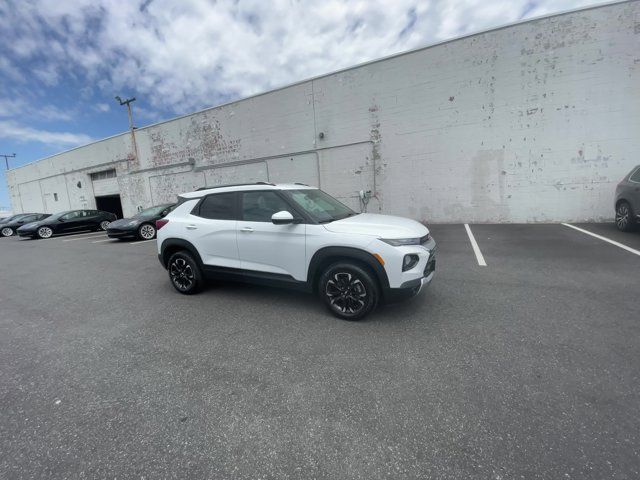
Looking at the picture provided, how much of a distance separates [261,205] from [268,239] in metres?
0.51

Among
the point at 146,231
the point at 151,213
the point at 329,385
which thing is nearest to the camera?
the point at 329,385

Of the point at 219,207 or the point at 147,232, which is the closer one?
the point at 219,207

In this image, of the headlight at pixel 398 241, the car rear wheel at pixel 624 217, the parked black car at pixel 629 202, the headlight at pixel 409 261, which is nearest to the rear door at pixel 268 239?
the headlight at pixel 398 241

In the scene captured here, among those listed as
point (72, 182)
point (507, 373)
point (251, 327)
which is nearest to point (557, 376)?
point (507, 373)

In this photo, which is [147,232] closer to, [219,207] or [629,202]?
[219,207]

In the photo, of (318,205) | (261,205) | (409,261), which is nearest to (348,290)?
(409,261)

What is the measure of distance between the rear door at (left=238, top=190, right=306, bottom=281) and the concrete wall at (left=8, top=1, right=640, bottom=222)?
8.36 meters

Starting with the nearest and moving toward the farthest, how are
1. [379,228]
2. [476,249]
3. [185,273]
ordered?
[379,228] → [185,273] → [476,249]

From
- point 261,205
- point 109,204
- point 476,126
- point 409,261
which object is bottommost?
point 409,261

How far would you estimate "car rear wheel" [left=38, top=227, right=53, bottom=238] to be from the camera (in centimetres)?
1463

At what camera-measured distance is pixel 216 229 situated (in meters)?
4.18

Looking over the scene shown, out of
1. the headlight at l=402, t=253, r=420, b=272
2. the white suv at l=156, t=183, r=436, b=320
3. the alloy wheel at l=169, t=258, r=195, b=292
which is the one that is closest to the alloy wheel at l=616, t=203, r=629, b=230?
the white suv at l=156, t=183, r=436, b=320

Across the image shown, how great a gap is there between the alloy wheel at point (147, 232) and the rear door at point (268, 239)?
9123 millimetres

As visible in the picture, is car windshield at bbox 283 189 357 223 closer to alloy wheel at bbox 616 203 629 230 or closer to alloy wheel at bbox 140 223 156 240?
alloy wheel at bbox 616 203 629 230
